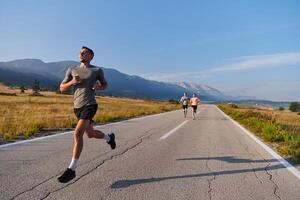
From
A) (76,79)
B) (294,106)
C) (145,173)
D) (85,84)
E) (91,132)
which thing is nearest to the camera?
(76,79)

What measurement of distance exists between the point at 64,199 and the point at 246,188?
2.69 metres

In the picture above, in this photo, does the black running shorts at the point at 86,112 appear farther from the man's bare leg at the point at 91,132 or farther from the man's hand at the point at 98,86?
the man's bare leg at the point at 91,132

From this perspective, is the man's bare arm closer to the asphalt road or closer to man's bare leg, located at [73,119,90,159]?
man's bare leg, located at [73,119,90,159]

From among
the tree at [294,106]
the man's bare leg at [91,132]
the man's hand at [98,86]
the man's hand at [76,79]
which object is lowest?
the tree at [294,106]

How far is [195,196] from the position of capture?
5410 millimetres

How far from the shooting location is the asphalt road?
547 centimetres

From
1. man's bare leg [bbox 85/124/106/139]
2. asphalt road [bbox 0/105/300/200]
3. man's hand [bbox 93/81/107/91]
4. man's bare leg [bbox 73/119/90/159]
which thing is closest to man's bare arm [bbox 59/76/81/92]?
man's hand [bbox 93/81/107/91]

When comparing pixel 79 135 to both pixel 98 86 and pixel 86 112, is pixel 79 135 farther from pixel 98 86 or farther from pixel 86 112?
pixel 98 86

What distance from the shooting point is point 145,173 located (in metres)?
6.81

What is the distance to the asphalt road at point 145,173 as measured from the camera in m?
5.47

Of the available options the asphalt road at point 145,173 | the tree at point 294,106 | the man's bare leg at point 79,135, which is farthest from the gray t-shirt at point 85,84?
the tree at point 294,106

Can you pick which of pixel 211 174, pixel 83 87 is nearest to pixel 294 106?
pixel 211 174

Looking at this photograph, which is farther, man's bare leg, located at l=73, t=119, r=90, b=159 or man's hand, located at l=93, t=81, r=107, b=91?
man's hand, located at l=93, t=81, r=107, b=91

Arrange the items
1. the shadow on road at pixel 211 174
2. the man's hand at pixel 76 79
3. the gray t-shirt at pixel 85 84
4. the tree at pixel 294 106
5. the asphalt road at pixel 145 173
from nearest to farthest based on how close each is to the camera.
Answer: the asphalt road at pixel 145 173 < the shadow on road at pixel 211 174 < the man's hand at pixel 76 79 < the gray t-shirt at pixel 85 84 < the tree at pixel 294 106
